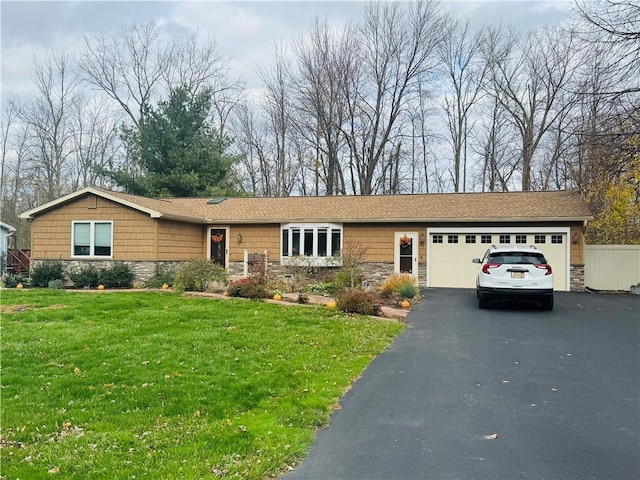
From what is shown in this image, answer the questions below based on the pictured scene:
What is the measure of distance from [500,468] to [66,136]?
1448 inches

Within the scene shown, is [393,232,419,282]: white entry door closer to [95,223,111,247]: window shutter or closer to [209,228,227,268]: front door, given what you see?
[209,228,227,268]: front door

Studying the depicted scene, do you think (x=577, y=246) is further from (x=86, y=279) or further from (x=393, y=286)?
(x=86, y=279)

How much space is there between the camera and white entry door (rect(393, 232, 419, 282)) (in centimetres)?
1794

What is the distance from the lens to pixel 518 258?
1184 cm

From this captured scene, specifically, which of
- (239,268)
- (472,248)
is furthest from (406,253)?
(239,268)

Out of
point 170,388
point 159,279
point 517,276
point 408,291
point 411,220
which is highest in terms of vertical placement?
point 411,220

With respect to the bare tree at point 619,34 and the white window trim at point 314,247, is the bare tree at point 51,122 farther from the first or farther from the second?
the bare tree at point 619,34

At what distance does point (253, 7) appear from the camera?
13070mm

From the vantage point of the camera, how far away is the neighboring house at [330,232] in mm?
A: 16781

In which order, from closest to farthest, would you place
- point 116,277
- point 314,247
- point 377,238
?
point 116,277, point 377,238, point 314,247

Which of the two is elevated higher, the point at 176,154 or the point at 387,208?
the point at 176,154

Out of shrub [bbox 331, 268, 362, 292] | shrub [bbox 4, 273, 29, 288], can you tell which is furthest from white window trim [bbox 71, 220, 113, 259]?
shrub [bbox 331, 268, 362, 292]

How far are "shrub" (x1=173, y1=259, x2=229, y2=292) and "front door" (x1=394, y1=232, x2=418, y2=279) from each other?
22.1 feet

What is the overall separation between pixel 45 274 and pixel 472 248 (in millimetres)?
15070
